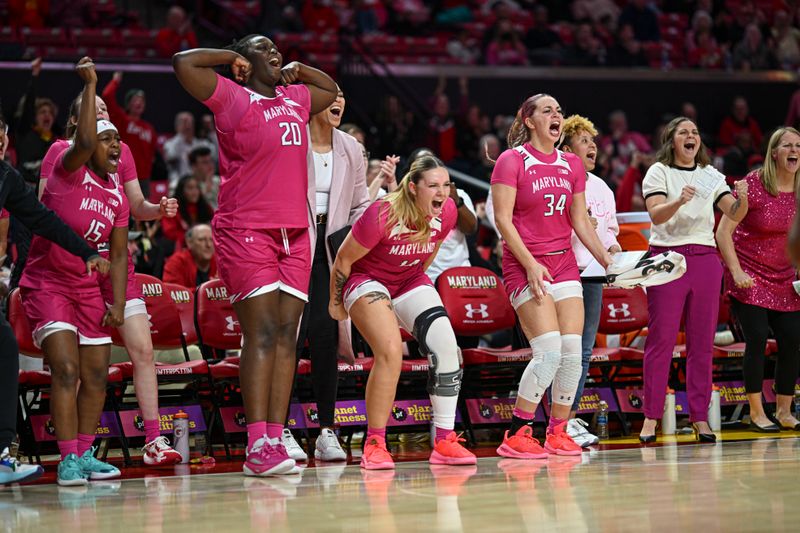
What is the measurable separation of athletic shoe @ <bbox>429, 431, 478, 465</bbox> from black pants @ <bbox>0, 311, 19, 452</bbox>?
2092 millimetres

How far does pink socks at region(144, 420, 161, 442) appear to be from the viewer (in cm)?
650

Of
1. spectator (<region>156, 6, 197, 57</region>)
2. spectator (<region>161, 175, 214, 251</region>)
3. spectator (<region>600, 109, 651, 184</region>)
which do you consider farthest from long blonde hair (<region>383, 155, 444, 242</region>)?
spectator (<region>600, 109, 651, 184</region>)

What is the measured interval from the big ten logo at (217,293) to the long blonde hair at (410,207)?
1.89 meters

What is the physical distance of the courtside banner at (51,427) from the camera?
6.87m

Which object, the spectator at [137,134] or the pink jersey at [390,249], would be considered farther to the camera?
the spectator at [137,134]

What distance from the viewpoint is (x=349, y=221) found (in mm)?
6801

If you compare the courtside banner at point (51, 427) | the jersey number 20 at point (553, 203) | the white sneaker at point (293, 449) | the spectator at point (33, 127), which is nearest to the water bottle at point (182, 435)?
the courtside banner at point (51, 427)

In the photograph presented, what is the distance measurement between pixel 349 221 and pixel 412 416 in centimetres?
152

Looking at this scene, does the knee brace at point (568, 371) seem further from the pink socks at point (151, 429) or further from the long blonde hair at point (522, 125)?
the pink socks at point (151, 429)

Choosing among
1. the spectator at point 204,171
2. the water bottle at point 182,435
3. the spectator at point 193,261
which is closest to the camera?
the water bottle at point 182,435

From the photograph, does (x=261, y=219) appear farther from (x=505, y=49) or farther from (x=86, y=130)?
(x=505, y=49)

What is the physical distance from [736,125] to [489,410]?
33.7ft

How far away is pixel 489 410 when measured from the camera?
7719mm

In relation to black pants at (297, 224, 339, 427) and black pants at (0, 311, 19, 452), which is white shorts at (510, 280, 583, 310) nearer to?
black pants at (297, 224, 339, 427)
